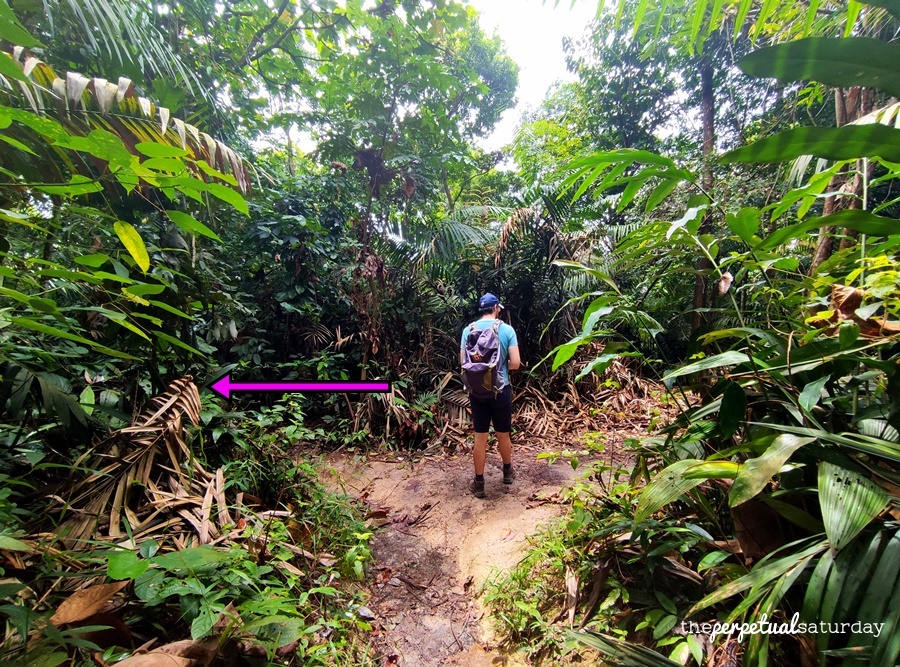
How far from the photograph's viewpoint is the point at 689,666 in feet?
3.73

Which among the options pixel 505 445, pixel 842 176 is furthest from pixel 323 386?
pixel 842 176

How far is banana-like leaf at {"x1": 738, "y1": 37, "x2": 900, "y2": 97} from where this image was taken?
0.63 meters

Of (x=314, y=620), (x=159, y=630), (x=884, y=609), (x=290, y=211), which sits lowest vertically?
(x=314, y=620)

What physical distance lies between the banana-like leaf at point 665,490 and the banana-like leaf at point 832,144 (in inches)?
35.3

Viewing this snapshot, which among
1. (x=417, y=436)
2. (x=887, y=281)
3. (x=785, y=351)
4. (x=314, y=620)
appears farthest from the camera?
(x=417, y=436)

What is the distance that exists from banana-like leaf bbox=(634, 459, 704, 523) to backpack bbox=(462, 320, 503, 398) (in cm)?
164

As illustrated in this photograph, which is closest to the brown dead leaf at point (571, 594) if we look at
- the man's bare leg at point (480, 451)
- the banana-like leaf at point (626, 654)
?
the banana-like leaf at point (626, 654)

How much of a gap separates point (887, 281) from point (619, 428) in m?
3.30

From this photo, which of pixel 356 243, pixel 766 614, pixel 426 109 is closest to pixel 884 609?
pixel 766 614

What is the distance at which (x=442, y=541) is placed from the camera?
2.44 metres

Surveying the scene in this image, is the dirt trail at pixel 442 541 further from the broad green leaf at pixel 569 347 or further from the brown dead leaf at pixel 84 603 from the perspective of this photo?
the broad green leaf at pixel 569 347

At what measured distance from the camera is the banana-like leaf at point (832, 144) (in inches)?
25.3

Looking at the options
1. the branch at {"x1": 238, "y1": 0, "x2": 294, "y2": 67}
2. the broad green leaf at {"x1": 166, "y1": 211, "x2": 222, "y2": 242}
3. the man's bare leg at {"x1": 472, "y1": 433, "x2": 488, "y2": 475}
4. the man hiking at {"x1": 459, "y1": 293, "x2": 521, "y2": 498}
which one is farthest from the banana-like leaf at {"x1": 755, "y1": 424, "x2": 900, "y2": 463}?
the branch at {"x1": 238, "y1": 0, "x2": 294, "y2": 67}

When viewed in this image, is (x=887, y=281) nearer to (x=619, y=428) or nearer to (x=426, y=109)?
(x=619, y=428)
